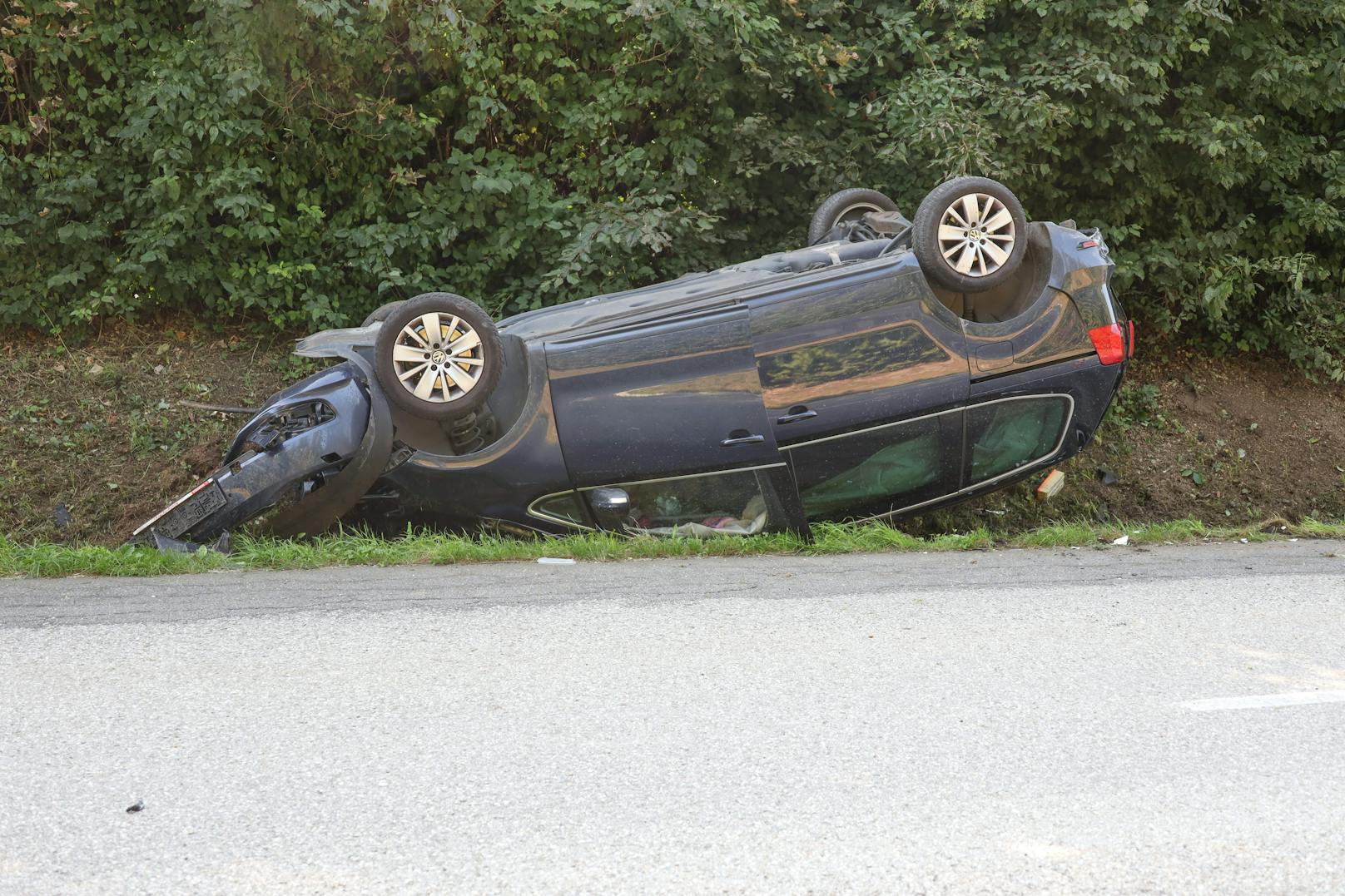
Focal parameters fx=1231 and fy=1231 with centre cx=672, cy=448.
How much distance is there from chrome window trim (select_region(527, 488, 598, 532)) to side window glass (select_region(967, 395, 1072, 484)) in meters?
2.36

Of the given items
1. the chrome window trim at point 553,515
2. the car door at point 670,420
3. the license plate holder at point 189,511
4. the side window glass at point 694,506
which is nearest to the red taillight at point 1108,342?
the car door at point 670,420

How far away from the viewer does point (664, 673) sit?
14.9 ft

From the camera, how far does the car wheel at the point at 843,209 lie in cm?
934

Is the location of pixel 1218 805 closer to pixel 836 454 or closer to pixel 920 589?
pixel 920 589

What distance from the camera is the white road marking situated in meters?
4.23

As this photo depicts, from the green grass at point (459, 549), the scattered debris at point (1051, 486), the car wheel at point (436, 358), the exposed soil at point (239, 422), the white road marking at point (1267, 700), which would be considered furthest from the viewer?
the exposed soil at point (239, 422)

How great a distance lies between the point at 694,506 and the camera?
7.07 m

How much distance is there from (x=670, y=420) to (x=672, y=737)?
3.17 meters

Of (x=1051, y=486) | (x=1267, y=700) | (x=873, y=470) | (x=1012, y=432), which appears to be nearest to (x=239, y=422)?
(x=873, y=470)

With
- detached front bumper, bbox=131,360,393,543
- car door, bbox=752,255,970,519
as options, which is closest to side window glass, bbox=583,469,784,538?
car door, bbox=752,255,970,519

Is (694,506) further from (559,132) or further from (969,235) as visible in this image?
(559,132)

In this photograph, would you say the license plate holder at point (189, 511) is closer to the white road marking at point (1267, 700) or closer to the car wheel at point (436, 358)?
the car wheel at point (436, 358)

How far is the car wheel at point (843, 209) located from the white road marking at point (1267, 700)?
18.2ft

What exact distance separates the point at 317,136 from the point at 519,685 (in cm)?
707
